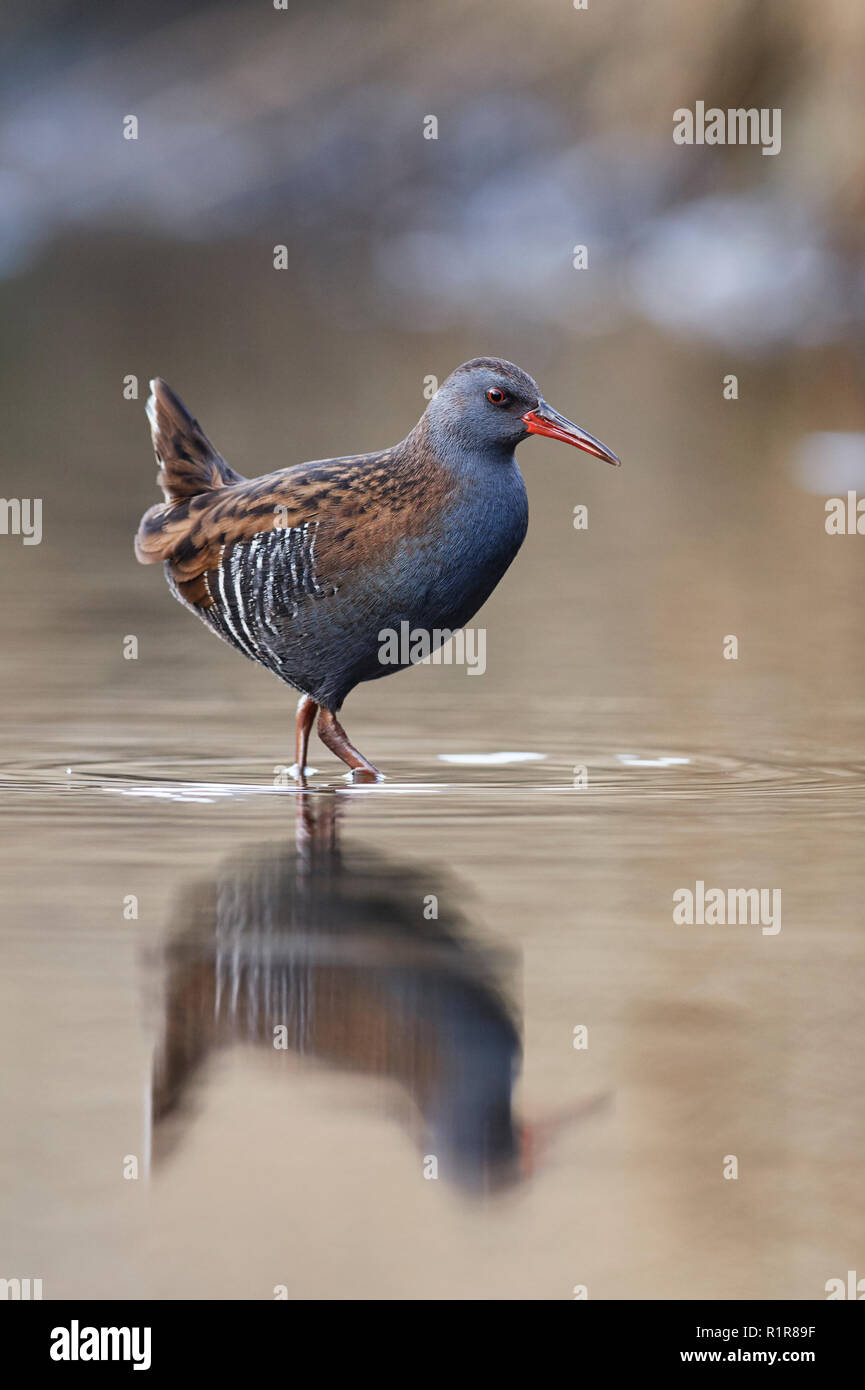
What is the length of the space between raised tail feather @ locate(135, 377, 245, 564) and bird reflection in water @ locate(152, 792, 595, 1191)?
2891 millimetres

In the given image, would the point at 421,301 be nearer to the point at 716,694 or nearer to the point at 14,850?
the point at 716,694

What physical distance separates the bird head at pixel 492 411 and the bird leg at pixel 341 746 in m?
1.12

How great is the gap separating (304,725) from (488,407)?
1.36 metres

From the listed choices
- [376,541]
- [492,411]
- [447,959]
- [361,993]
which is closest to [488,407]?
[492,411]

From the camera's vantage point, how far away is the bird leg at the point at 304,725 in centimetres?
938

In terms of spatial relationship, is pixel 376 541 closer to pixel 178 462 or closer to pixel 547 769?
pixel 547 769

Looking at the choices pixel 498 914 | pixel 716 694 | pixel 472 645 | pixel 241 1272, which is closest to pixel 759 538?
pixel 472 645

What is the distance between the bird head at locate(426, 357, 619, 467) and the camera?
9.08 metres

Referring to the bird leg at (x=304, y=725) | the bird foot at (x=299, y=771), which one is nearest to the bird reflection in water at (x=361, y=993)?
the bird foot at (x=299, y=771)

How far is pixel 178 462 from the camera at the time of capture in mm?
10156

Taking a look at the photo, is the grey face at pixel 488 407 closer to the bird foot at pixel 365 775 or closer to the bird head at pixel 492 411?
the bird head at pixel 492 411

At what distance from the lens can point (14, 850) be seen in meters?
7.62

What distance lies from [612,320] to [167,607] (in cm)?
2517

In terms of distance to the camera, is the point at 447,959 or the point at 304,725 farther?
the point at 304,725
